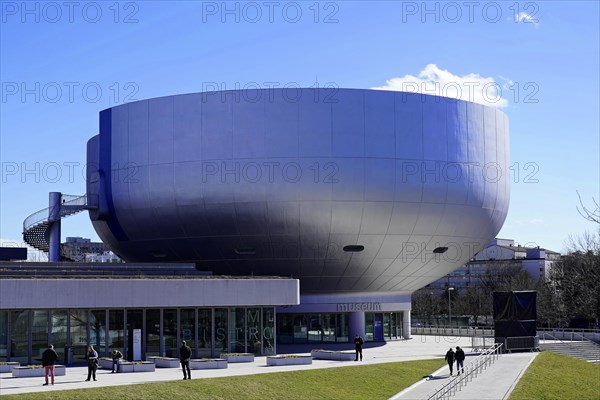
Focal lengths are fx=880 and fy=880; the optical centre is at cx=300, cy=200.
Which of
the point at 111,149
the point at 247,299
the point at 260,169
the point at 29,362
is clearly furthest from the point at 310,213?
the point at 29,362

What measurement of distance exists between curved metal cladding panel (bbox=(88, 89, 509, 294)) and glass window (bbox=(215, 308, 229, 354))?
7.80 metres

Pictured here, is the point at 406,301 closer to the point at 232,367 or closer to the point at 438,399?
the point at 232,367

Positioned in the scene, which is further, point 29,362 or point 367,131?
point 367,131

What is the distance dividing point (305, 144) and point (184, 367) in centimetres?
2066

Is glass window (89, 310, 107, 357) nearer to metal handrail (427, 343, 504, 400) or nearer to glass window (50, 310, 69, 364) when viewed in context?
glass window (50, 310, 69, 364)

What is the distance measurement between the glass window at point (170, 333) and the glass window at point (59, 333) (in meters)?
4.69

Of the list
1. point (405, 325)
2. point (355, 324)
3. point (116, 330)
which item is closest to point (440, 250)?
point (355, 324)

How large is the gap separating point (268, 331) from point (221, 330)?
265 cm

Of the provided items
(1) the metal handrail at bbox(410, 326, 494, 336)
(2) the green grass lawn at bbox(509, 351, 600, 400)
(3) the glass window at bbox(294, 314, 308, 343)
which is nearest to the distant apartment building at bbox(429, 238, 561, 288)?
(1) the metal handrail at bbox(410, 326, 494, 336)

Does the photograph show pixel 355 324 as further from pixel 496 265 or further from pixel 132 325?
pixel 496 265

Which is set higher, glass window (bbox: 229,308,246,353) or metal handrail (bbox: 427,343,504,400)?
glass window (bbox: 229,308,246,353)

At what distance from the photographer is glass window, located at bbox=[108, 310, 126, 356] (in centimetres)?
3850

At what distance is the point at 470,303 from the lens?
105562mm

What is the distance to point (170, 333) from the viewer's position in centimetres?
4009
